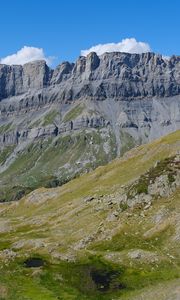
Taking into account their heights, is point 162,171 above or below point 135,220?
above

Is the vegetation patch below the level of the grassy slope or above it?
above

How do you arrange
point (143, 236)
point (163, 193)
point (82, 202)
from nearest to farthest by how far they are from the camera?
1. point (143, 236)
2. point (163, 193)
3. point (82, 202)

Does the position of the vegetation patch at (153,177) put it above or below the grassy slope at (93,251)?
above

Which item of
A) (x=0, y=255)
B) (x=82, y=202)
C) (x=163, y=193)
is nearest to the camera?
(x=0, y=255)

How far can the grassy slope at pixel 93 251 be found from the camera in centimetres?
7669

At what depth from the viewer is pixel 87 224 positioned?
12150cm

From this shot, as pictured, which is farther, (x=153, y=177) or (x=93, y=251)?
(x=153, y=177)

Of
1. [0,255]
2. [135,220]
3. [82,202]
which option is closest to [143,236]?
[135,220]

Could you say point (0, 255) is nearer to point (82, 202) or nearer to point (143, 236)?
point (143, 236)

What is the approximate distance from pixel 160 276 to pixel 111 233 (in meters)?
27.4

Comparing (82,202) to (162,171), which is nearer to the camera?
(162,171)

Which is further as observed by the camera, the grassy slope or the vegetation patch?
the vegetation patch

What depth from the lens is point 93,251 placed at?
99438 millimetres

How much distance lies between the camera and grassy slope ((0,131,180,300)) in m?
76.7
